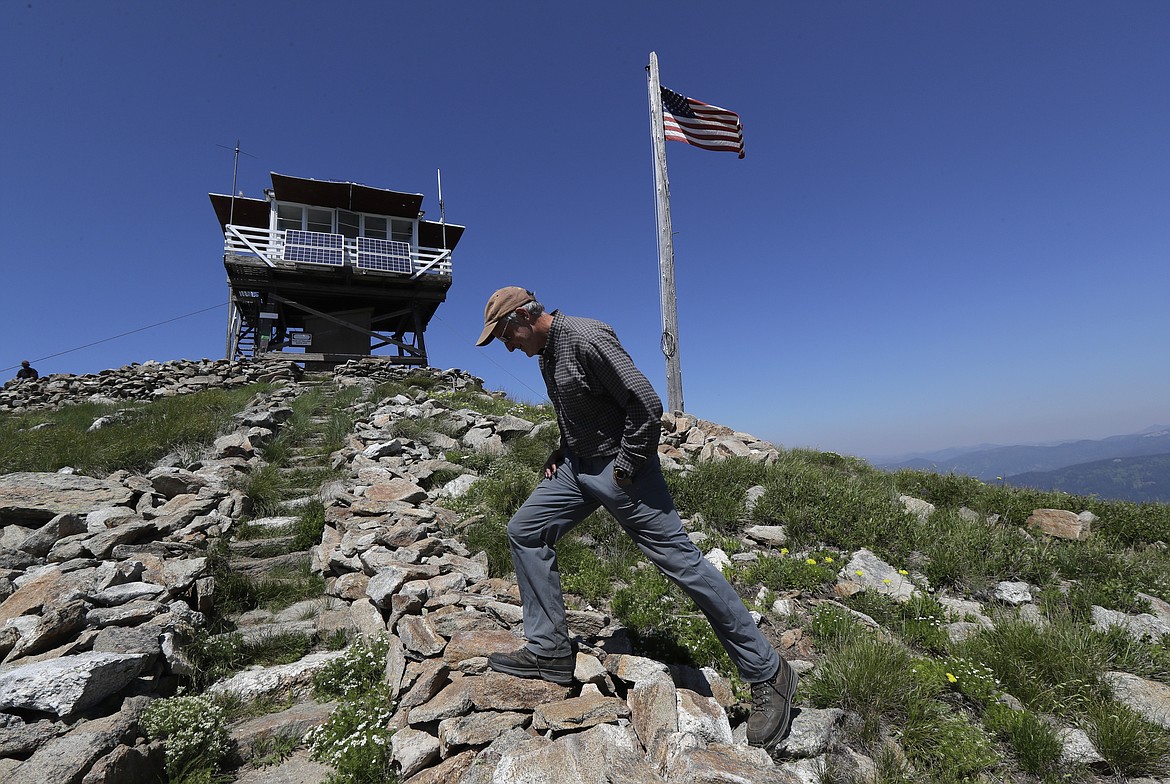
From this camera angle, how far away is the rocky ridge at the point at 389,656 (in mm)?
2367

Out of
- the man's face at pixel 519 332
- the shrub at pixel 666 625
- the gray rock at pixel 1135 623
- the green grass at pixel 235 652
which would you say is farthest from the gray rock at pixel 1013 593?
the green grass at pixel 235 652

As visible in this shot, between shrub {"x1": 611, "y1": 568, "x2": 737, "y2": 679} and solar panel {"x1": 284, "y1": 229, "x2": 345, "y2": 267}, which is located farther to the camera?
solar panel {"x1": 284, "y1": 229, "x2": 345, "y2": 267}

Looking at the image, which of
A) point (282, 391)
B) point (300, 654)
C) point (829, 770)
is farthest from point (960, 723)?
point (282, 391)

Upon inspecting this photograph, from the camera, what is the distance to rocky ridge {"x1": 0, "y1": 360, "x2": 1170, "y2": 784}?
237 centimetres

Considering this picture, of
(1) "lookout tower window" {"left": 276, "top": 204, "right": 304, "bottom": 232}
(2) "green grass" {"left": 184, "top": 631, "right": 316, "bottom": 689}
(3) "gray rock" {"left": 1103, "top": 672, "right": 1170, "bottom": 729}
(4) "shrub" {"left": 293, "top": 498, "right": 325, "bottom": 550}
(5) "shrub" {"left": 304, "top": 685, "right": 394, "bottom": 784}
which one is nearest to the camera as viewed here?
(5) "shrub" {"left": 304, "top": 685, "right": 394, "bottom": 784}

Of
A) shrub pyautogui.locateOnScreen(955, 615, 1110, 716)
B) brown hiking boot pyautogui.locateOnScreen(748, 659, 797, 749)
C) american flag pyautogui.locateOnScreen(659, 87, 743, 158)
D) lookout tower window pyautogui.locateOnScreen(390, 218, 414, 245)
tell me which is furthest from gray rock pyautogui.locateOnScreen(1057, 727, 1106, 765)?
lookout tower window pyautogui.locateOnScreen(390, 218, 414, 245)

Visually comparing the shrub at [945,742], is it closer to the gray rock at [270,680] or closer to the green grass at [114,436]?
the gray rock at [270,680]

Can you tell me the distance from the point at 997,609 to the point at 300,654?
5687 mm

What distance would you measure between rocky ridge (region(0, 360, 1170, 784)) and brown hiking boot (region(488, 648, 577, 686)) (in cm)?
6

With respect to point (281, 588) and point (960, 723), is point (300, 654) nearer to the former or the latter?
point (281, 588)

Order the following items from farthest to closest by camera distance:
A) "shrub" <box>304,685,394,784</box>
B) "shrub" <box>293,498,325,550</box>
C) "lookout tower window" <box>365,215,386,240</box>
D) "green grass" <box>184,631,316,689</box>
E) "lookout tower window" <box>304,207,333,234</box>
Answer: "lookout tower window" <box>365,215,386,240</box> < "lookout tower window" <box>304,207,333,234</box> < "shrub" <box>293,498,325,550</box> < "green grass" <box>184,631,316,689</box> < "shrub" <box>304,685,394,784</box>

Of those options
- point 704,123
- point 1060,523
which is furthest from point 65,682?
point 704,123

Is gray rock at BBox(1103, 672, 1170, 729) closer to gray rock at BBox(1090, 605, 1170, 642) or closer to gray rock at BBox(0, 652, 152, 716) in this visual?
gray rock at BBox(1090, 605, 1170, 642)

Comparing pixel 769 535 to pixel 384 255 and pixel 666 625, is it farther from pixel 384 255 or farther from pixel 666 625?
pixel 384 255
